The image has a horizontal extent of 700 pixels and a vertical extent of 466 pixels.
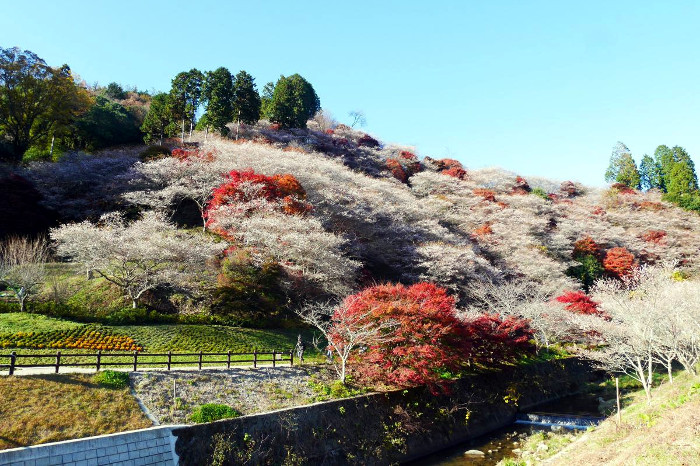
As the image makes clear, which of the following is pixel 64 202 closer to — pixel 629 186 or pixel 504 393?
pixel 504 393

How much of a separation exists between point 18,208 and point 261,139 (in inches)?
951

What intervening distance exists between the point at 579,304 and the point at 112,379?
95.9 feet

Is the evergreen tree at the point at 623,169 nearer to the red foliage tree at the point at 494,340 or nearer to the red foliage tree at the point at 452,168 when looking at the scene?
the red foliage tree at the point at 452,168

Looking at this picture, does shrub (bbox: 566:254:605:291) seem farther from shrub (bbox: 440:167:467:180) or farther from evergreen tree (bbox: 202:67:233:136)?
evergreen tree (bbox: 202:67:233:136)

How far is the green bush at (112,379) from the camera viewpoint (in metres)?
13.1

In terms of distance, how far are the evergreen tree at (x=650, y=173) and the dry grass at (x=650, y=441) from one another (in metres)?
65.3

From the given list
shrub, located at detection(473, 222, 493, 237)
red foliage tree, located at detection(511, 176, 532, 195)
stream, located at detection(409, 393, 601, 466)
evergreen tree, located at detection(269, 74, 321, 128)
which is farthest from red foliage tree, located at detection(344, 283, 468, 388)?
red foliage tree, located at detection(511, 176, 532, 195)

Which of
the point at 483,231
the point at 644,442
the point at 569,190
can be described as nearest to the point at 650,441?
the point at 644,442

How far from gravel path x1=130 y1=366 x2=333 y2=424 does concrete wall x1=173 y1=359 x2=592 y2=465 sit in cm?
80

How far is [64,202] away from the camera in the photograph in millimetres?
32312

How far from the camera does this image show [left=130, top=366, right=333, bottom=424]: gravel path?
1314 cm

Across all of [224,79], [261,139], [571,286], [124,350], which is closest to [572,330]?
[571,286]

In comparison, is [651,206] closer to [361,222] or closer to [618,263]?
[618,263]

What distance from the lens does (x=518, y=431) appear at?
19.9 meters
